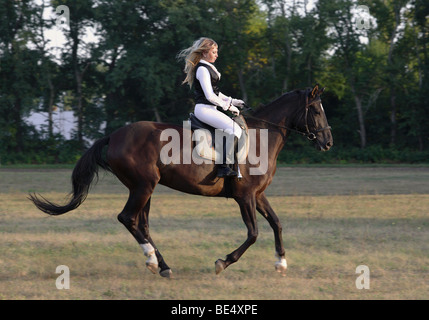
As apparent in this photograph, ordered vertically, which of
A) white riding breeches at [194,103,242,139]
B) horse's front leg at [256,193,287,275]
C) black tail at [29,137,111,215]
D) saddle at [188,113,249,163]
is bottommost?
horse's front leg at [256,193,287,275]

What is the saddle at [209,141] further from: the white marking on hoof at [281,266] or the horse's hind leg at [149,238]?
the white marking on hoof at [281,266]

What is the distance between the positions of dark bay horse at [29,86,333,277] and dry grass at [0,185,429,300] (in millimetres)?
433

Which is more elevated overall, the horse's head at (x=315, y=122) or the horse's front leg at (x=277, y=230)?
the horse's head at (x=315, y=122)

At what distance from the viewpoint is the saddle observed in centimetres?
762

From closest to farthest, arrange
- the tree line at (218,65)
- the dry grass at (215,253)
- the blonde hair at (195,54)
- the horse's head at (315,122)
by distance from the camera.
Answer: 1. the dry grass at (215,253)
2. the blonde hair at (195,54)
3. the horse's head at (315,122)
4. the tree line at (218,65)

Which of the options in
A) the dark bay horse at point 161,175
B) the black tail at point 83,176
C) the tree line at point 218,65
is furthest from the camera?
the tree line at point 218,65

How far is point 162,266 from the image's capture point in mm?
7422

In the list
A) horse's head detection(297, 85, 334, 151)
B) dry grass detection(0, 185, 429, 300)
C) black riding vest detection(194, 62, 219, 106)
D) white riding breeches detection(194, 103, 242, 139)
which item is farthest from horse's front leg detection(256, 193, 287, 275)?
black riding vest detection(194, 62, 219, 106)

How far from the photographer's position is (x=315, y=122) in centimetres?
811

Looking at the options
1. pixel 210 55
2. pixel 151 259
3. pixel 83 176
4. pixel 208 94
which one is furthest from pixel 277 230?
pixel 83 176

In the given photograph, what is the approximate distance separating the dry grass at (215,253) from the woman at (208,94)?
1473 mm

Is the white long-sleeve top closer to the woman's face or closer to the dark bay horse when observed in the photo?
the woman's face

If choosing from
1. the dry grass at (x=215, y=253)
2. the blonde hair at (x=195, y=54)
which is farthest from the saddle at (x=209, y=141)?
the dry grass at (x=215, y=253)

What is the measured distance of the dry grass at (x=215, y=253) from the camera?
652cm
